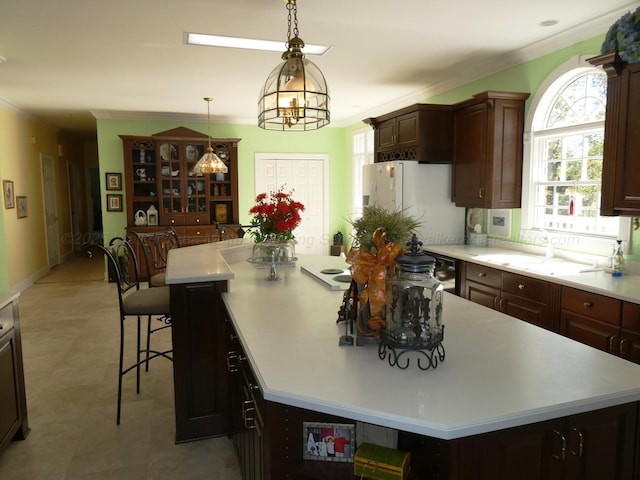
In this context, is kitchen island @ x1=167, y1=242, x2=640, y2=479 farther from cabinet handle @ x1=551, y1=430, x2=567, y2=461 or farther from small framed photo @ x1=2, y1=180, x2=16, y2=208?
small framed photo @ x1=2, y1=180, x2=16, y2=208

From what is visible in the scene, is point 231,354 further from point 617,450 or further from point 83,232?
point 83,232

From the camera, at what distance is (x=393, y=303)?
1.56 metres

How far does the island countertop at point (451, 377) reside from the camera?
121 centimetres

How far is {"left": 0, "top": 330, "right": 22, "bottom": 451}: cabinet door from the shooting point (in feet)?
8.17

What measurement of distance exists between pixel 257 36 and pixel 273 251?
6.00ft

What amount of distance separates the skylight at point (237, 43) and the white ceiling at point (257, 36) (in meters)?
0.11

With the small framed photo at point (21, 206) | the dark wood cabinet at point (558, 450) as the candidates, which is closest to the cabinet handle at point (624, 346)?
the dark wood cabinet at point (558, 450)

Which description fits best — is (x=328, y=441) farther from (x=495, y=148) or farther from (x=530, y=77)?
(x=530, y=77)

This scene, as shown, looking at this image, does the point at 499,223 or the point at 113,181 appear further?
the point at 113,181

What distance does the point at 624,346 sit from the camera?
8.86 feet

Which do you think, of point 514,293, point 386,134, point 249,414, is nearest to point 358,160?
point 386,134

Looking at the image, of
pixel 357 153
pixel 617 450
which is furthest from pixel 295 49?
pixel 357 153

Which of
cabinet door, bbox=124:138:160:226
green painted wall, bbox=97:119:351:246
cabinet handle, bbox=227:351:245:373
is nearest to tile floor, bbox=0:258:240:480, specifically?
cabinet handle, bbox=227:351:245:373

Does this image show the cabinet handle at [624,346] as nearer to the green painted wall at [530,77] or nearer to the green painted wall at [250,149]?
the green painted wall at [530,77]
